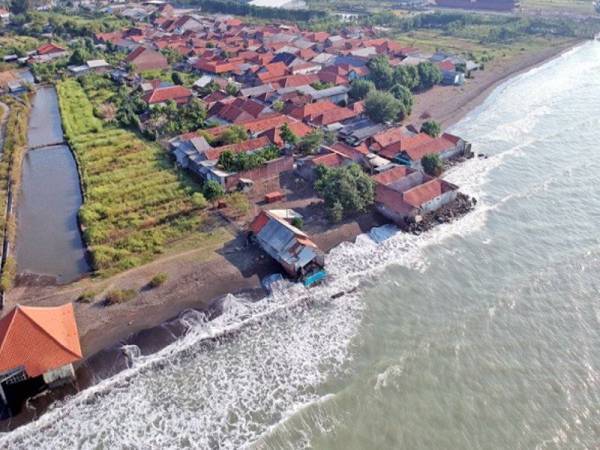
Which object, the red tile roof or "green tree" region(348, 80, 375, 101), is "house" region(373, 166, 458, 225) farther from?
"green tree" region(348, 80, 375, 101)

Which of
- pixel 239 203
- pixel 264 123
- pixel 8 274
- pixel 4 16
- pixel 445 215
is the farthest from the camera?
pixel 4 16

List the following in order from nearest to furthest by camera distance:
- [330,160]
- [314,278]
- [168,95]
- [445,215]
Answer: [314,278], [445,215], [330,160], [168,95]

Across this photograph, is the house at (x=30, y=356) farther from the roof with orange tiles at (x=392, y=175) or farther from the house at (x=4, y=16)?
the house at (x=4, y=16)

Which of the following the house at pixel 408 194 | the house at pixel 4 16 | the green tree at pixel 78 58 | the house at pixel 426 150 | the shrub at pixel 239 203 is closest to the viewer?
the house at pixel 408 194

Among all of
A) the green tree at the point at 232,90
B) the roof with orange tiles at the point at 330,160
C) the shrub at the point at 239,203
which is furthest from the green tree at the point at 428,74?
the shrub at the point at 239,203

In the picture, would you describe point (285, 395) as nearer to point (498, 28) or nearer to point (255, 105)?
point (255, 105)

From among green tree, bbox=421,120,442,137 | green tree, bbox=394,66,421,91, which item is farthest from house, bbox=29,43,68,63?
green tree, bbox=421,120,442,137

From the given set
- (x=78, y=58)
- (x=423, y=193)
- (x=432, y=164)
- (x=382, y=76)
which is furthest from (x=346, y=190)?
(x=78, y=58)

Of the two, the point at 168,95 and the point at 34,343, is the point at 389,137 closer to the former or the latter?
the point at 168,95
